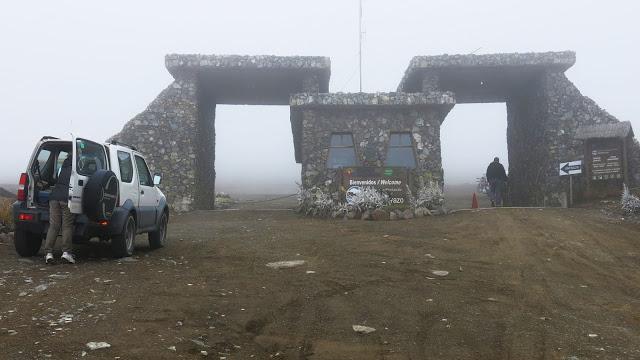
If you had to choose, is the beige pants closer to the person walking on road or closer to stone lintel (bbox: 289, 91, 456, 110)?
stone lintel (bbox: 289, 91, 456, 110)

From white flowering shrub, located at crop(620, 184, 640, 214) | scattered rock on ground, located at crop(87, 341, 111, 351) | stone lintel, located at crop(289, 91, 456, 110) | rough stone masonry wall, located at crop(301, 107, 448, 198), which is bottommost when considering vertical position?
scattered rock on ground, located at crop(87, 341, 111, 351)

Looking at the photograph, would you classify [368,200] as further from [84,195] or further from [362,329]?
[362,329]

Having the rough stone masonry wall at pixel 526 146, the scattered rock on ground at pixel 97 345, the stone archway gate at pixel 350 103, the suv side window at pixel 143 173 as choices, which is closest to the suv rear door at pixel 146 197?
the suv side window at pixel 143 173

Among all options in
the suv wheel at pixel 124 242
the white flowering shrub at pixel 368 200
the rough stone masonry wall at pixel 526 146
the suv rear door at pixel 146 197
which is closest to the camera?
the suv wheel at pixel 124 242

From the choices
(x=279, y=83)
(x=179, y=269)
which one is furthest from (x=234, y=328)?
(x=279, y=83)

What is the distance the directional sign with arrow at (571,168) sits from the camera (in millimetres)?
16594

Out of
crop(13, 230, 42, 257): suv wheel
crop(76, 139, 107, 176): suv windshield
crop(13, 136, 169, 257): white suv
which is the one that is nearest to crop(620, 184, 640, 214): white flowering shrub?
crop(13, 136, 169, 257): white suv

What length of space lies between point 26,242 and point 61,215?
3.30ft

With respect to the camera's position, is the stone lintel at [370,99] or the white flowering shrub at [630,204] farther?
the stone lintel at [370,99]

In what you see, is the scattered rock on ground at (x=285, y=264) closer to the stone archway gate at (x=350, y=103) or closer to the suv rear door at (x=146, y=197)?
the suv rear door at (x=146, y=197)

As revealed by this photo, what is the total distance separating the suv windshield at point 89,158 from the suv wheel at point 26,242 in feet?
4.52

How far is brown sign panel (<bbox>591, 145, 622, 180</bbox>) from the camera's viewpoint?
16062 mm

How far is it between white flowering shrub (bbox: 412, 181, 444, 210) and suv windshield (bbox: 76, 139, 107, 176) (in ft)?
28.9

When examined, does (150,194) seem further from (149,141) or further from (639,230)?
(639,230)
